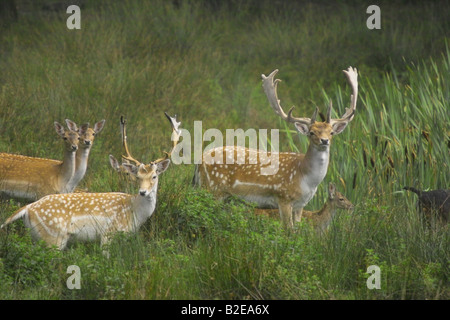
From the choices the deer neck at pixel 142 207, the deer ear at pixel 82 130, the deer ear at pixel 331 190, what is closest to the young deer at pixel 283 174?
the deer ear at pixel 331 190

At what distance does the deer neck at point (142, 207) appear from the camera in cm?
680

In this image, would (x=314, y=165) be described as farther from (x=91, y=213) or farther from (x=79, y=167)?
(x=79, y=167)

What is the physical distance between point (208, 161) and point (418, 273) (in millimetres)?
2601

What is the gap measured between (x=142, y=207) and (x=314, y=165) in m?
1.66

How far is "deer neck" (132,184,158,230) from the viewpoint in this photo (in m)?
6.80

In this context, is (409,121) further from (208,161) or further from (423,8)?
(423,8)

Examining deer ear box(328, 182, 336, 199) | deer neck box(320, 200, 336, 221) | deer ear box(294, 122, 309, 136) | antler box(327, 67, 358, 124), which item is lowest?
deer neck box(320, 200, 336, 221)

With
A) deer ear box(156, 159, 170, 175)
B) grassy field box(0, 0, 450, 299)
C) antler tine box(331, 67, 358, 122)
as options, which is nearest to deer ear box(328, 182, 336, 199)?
grassy field box(0, 0, 450, 299)

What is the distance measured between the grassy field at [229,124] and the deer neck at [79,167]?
30 centimetres

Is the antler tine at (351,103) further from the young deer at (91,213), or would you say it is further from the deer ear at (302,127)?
the young deer at (91,213)

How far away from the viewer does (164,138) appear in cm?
1041

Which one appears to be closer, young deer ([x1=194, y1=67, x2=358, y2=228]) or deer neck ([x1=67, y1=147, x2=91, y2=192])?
young deer ([x1=194, y1=67, x2=358, y2=228])

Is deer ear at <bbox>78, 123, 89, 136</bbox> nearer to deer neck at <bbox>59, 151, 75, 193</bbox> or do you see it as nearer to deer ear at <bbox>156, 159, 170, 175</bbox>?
deer neck at <bbox>59, 151, 75, 193</bbox>
